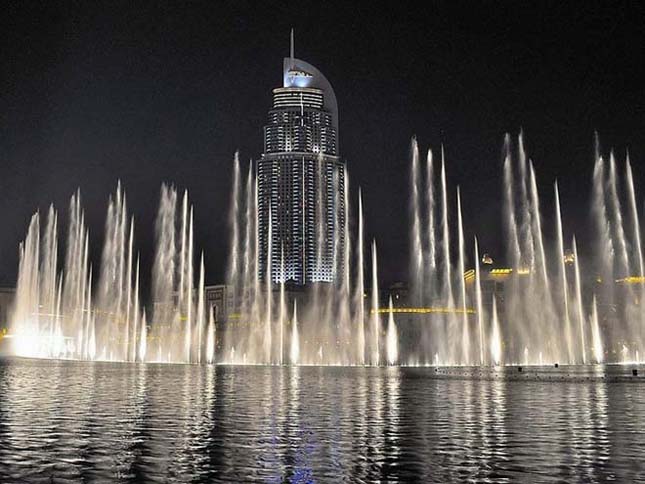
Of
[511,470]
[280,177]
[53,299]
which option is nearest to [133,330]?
[53,299]

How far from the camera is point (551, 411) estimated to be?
19.2 m

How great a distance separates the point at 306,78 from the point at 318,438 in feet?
607

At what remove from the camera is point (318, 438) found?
13.8m

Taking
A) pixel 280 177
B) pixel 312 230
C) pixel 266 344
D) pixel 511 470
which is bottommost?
pixel 511 470

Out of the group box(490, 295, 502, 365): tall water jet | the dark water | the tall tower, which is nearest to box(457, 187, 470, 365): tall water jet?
box(490, 295, 502, 365): tall water jet

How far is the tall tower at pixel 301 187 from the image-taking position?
152 metres

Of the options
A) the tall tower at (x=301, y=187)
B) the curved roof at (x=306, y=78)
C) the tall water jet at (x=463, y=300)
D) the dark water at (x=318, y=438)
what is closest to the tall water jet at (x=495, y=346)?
the tall water jet at (x=463, y=300)

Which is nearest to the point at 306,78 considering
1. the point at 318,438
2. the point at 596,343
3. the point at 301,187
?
the point at 301,187

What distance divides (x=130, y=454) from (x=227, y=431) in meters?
3.22

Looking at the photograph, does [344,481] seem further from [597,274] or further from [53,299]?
[597,274]

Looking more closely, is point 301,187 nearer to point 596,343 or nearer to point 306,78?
point 306,78

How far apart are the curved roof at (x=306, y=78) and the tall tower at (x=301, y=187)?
29 cm

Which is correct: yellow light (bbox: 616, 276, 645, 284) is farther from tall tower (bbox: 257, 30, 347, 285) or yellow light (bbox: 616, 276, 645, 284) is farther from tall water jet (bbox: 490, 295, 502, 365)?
tall tower (bbox: 257, 30, 347, 285)

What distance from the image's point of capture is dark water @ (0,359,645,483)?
33.9 feet
